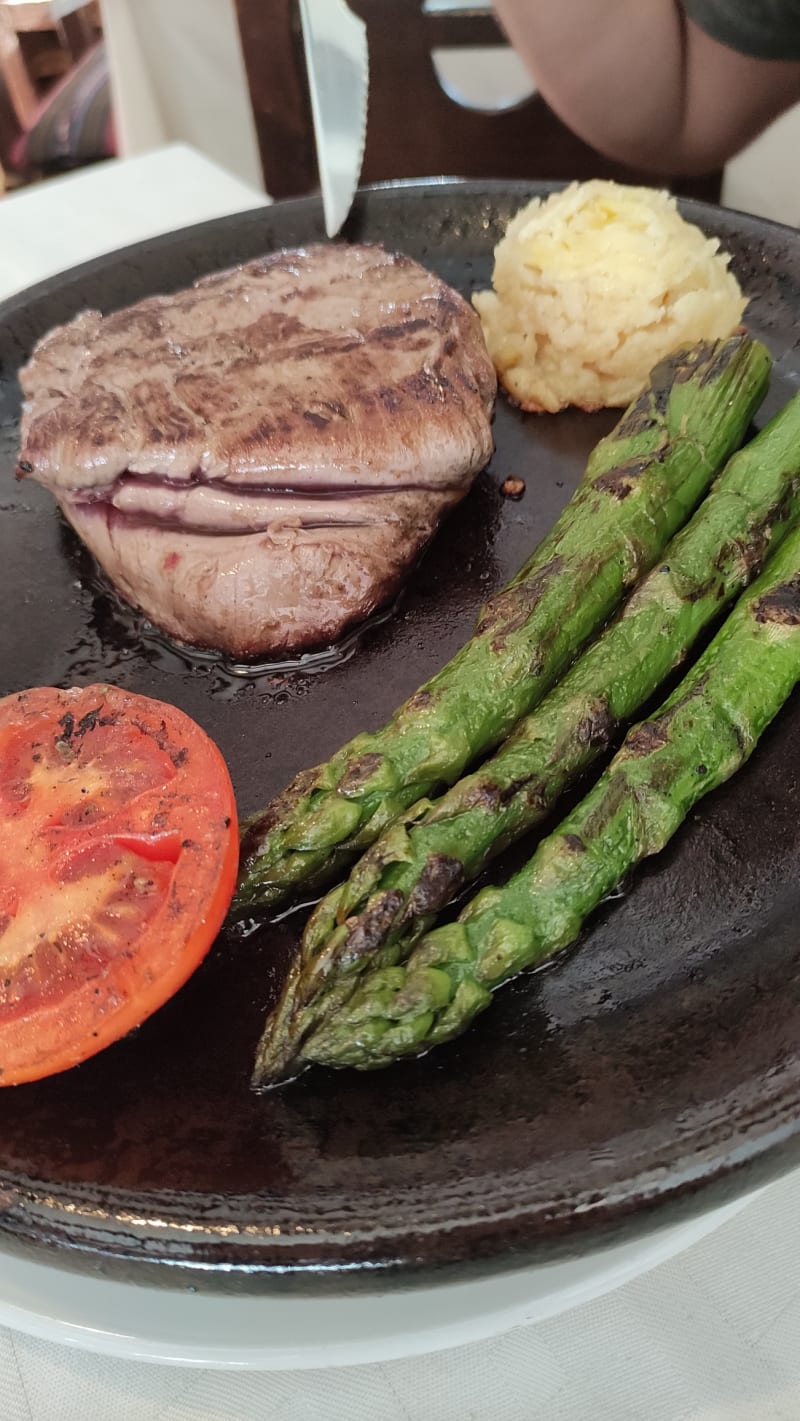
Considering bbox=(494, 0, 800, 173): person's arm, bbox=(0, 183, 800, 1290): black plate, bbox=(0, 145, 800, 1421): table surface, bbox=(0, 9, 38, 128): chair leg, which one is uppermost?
bbox=(0, 9, 38, 128): chair leg

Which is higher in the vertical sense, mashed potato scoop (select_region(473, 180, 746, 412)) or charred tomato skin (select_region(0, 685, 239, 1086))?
mashed potato scoop (select_region(473, 180, 746, 412))

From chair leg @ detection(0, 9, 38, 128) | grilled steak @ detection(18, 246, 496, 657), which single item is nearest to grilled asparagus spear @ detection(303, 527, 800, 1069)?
grilled steak @ detection(18, 246, 496, 657)

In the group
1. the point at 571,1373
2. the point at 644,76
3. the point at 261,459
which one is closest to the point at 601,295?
the point at 261,459

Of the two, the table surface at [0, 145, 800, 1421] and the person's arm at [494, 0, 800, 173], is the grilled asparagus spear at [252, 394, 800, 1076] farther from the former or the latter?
the person's arm at [494, 0, 800, 173]

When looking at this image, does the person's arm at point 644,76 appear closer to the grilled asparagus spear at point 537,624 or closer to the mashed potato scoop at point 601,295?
the mashed potato scoop at point 601,295

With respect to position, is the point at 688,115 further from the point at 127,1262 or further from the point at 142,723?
the point at 127,1262

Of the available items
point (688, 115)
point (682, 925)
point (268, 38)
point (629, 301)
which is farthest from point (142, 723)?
point (268, 38)

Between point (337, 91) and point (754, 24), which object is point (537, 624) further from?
point (754, 24)
